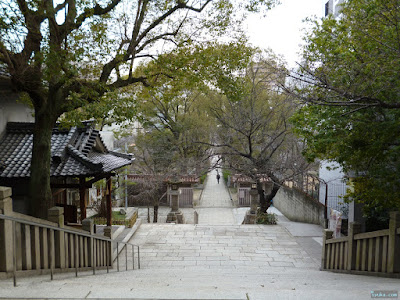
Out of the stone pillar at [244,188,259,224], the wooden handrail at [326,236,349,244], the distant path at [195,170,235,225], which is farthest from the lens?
the distant path at [195,170,235,225]

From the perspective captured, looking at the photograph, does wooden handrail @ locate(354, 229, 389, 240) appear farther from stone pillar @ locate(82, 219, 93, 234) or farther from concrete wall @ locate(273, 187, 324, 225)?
concrete wall @ locate(273, 187, 324, 225)

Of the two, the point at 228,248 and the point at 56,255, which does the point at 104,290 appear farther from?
the point at 228,248

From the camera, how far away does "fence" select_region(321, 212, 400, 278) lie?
18.4 ft

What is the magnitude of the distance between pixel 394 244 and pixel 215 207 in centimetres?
2149

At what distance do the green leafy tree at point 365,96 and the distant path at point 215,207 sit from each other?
13.3 m

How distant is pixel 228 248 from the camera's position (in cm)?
1133

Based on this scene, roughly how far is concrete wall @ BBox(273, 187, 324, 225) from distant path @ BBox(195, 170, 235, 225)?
366cm

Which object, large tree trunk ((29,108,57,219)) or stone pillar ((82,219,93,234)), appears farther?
large tree trunk ((29,108,57,219))

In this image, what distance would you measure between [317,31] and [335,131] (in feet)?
9.63

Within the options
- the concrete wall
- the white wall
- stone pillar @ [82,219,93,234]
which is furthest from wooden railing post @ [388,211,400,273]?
the white wall

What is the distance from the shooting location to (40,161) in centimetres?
759

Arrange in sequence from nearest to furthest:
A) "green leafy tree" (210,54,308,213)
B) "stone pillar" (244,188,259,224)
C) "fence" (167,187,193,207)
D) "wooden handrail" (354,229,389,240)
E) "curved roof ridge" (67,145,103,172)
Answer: "wooden handrail" (354,229,389,240)
"curved roof ridge" (67,145,103,172)
"green leafy tree" (210,54,308,213)
"stone pillar" (244,188,259,224)
"fence" (167,187,193,207)

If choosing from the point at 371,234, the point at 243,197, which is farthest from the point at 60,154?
the point at 243,197

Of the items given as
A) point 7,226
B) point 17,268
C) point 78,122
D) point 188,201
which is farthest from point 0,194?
point 188,201
